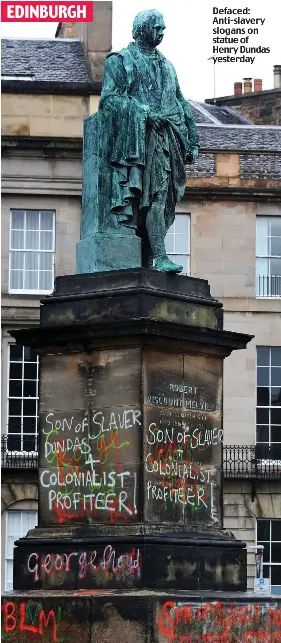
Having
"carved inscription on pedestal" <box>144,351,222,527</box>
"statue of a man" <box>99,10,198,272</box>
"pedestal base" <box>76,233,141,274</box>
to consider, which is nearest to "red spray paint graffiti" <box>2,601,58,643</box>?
"carved inscription on pedestal" <box>144,351,222,527</box>

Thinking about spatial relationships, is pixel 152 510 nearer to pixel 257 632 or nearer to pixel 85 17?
pixel 257 632

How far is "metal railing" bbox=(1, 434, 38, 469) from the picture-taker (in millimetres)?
45406

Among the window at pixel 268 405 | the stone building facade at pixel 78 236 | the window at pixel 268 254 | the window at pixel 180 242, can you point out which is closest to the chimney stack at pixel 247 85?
the stone building facade at pixel 78 236

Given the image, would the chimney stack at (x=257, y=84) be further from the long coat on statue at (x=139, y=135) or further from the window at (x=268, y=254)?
the long coat on statue at (x=139, y=135)

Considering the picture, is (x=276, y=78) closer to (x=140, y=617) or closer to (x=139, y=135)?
(x=139, y=135)

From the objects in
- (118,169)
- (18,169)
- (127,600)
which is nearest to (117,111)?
(118,169)

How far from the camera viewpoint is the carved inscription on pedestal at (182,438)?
19.6m

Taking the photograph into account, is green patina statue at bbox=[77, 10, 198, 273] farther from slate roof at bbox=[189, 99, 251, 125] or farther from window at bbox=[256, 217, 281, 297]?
slate roof at bbox=[189, 99, 251, 125]

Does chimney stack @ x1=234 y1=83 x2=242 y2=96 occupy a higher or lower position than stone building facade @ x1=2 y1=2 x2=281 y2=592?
higher

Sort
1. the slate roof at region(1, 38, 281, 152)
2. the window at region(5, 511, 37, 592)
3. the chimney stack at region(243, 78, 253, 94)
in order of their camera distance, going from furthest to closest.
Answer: the chimney stack at region(243, 78, 253, 94), the slate roof at region(1, 38, 281, 152), the window at region(5, 511, 37, 592)

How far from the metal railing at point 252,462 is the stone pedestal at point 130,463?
25.8m

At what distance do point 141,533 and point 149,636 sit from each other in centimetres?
114

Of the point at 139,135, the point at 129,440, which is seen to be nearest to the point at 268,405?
the point at 139,135

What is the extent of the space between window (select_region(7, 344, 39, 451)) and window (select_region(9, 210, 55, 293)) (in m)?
1.61
